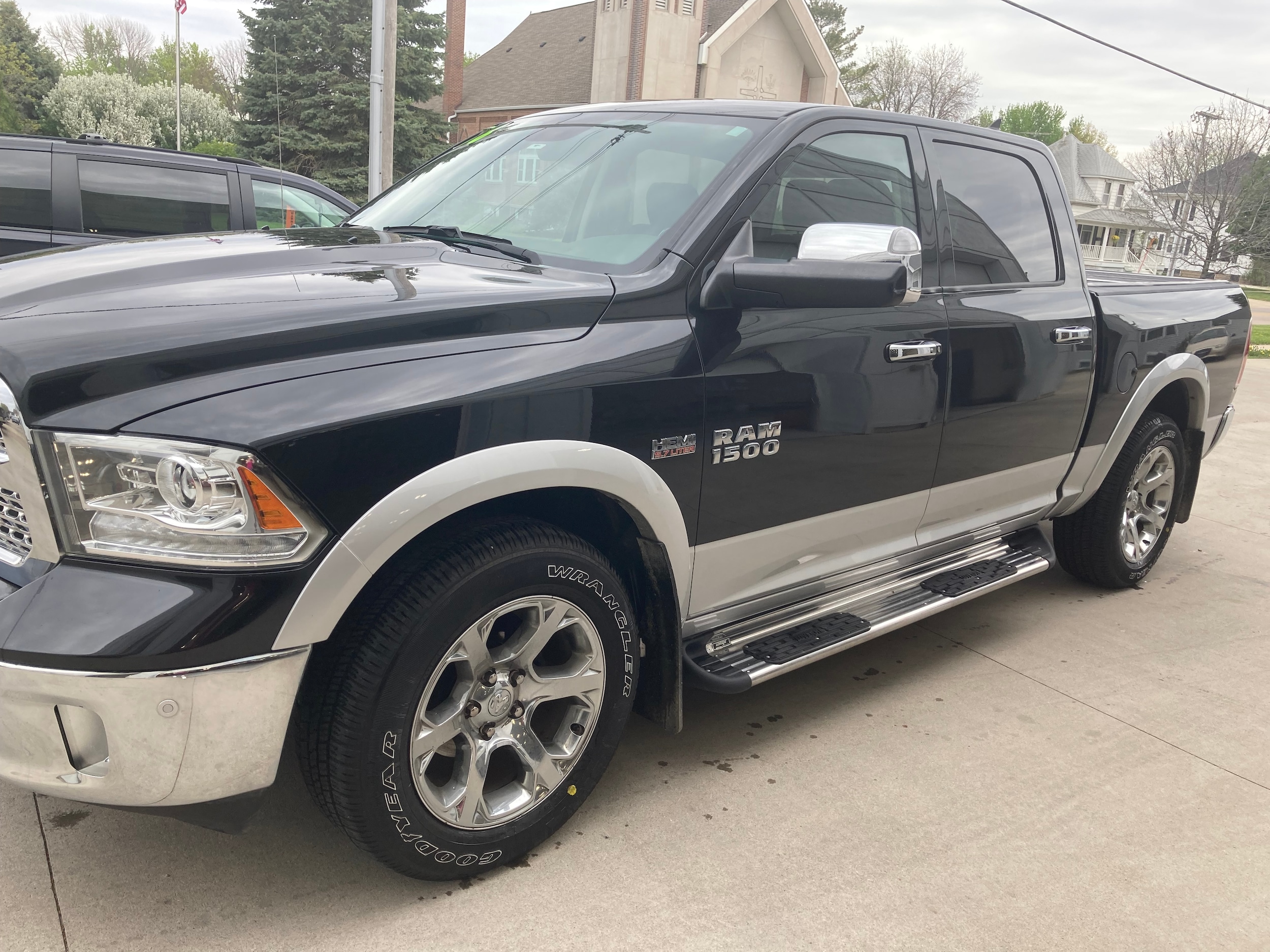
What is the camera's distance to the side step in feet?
9.40

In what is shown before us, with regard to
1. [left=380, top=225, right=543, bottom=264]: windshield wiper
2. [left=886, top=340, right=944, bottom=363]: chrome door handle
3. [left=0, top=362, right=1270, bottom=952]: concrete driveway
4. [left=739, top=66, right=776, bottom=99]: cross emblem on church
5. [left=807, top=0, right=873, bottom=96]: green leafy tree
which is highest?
[left=807, top=0, right=873, bottom=96]: green leafy tree

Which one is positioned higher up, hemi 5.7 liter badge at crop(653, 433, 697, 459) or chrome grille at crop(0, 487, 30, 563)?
hemi 5.7 liter badge at crop(653, 433, 697, 459)

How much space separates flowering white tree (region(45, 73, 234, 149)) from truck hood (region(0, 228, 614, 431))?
3693 centimetres

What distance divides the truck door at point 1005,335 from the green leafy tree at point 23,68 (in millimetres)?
41387

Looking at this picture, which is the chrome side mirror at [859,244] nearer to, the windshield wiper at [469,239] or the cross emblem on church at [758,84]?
the windshield wiper at [469,239]

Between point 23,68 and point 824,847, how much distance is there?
45.6 metres

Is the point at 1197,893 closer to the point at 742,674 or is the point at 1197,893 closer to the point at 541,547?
the point at 742,674

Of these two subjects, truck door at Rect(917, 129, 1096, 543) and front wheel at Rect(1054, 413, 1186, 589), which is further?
front wheel at Rect(1054, 413, 1186, 589)

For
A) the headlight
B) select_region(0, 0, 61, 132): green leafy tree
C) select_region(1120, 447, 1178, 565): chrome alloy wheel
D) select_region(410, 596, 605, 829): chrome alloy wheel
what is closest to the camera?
the headlight

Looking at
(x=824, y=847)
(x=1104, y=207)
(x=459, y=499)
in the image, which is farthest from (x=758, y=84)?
(x=1104, y=207)

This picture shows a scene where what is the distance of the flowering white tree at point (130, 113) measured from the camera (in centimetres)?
3603

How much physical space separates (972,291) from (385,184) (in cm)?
1035

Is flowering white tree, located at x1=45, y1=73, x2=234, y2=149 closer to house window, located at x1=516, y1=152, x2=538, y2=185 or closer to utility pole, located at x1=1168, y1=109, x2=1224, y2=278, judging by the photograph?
utility pole, located at x1=1168, y1=109, x2=1224, y2=278

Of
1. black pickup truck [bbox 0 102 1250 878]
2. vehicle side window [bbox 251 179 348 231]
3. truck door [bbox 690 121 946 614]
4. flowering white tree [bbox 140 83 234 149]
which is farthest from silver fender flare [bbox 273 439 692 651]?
flowering white tree [bbox 140 83 234 149]
